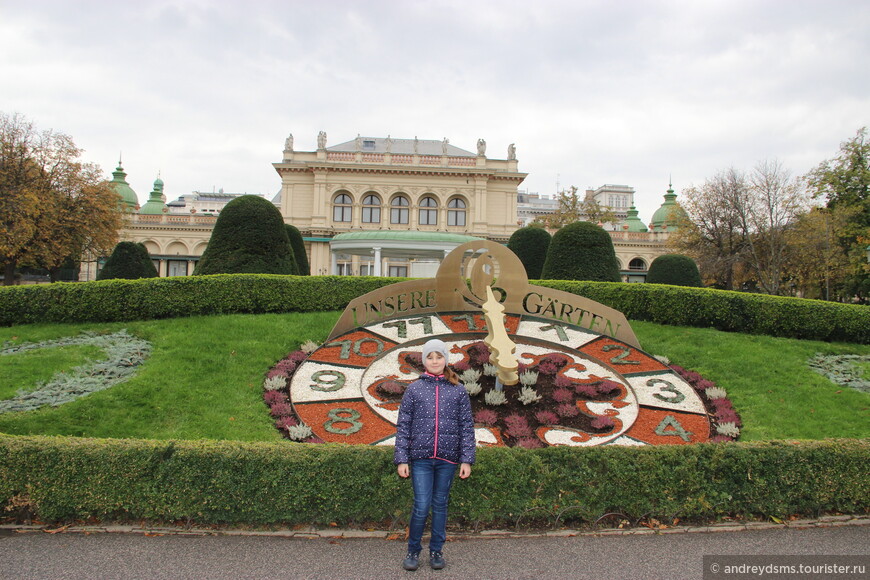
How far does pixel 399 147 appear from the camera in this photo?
5547 cm

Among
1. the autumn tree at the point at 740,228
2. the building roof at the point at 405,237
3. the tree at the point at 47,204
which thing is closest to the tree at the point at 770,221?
the autumn tree at the point at 740,228

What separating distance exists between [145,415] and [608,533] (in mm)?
6466

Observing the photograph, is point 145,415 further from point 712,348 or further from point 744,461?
point 712,348

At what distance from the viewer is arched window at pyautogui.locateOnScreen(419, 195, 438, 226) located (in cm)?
5016

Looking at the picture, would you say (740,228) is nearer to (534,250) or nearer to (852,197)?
(852,197)

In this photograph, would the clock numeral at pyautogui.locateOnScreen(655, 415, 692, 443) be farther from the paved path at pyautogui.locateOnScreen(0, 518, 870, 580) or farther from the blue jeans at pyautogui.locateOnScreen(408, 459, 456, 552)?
the blue jeans at pyautogui.locateOnScreen(408, 459, 456, 552)

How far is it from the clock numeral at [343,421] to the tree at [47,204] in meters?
27.5

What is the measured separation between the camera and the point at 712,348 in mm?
11766

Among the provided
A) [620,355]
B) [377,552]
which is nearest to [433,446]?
[377,552]

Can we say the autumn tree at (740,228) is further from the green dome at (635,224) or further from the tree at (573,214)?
the green dome at (635,224)

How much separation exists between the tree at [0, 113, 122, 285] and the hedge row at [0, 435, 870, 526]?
28.4 m

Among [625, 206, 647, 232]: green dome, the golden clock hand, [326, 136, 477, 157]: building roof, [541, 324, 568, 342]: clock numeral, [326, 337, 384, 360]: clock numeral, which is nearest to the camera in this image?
the golden clock hand

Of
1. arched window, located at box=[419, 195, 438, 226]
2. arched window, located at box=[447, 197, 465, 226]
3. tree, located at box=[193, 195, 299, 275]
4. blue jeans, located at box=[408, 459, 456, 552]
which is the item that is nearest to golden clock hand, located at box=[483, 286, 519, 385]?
blue jeans, located at box=[408, 459, 456, 552]

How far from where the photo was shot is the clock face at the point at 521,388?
817 cm
